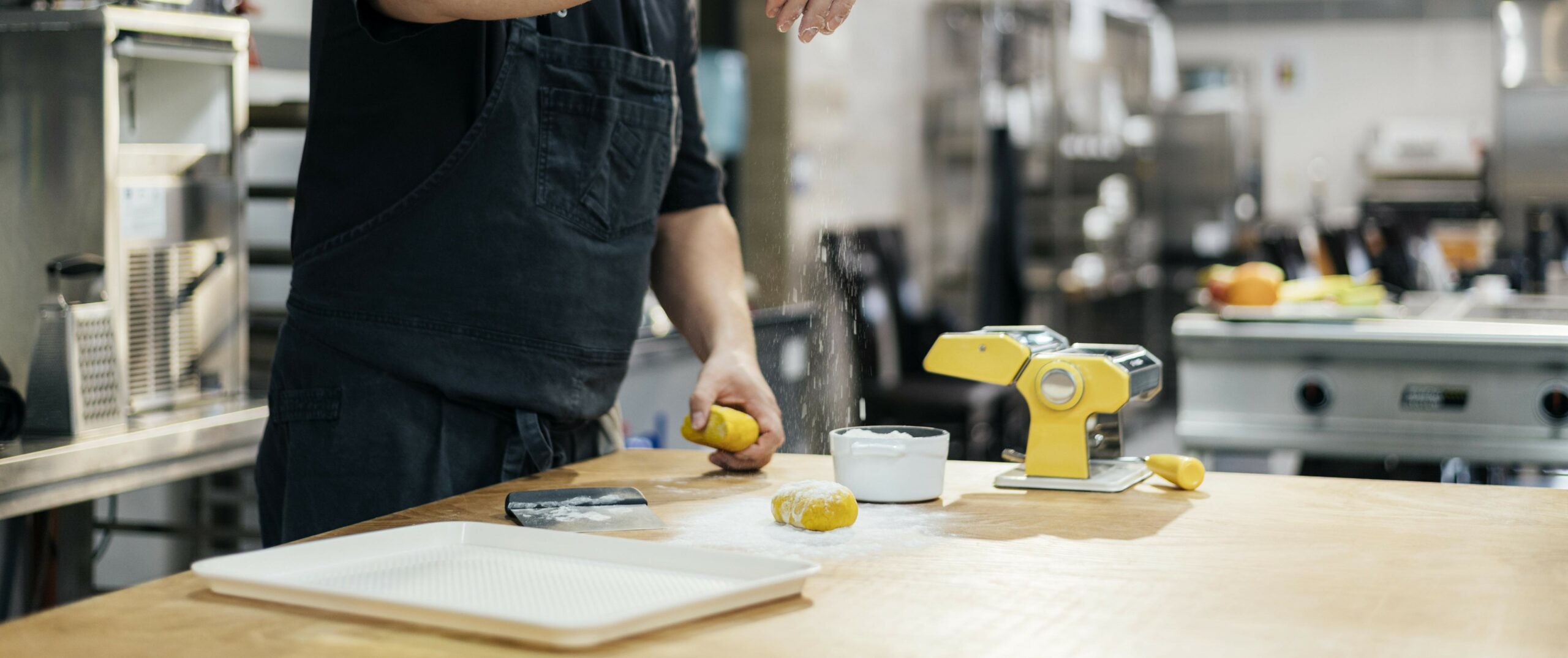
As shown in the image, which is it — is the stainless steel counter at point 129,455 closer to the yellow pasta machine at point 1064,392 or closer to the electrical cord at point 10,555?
the electrical cord at point 10,555

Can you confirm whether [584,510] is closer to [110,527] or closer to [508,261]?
[508,261]

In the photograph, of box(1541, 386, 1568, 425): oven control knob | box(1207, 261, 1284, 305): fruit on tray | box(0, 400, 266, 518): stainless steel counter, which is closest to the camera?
box(0, 400, 266, 518): stainless steel counter

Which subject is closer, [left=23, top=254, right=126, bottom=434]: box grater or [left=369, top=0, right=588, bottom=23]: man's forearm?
[left=369, top=0, right=588, bottom=23]: man's forearm

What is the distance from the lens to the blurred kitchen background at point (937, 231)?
7.18 feet

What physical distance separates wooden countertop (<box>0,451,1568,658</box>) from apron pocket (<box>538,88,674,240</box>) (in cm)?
37

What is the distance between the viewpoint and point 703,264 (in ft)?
5.83

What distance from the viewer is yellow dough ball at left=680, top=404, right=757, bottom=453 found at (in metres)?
1.44

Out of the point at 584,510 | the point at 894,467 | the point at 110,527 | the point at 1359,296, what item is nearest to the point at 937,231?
the point at 1359,296

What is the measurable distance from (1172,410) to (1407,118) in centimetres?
407

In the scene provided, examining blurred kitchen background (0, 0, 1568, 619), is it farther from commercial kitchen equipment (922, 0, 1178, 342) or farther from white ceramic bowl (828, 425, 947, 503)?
white ceramic bowl (828, 425, 947, 503)

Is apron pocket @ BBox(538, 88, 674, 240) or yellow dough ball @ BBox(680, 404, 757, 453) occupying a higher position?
apron pocket @ BBox(538, 88, 674, 240)

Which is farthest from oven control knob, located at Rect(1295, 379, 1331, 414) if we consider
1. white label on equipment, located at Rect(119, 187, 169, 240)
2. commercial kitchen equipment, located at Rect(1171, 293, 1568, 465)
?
white label on equipment, located at Rect(119, 187, 169, 240)

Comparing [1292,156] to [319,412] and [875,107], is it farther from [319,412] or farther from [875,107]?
[319,412]

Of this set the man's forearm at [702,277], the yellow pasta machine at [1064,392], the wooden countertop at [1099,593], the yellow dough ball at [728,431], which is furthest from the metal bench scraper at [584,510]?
the man's forearm at [702,277]
